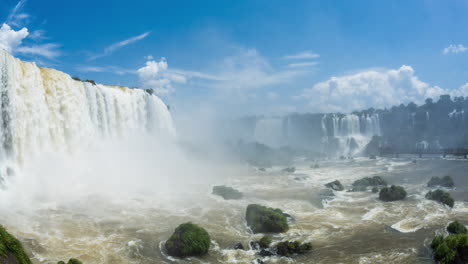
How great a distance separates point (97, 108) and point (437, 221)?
3047cm

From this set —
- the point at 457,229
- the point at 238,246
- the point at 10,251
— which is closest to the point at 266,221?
the point at 238,246

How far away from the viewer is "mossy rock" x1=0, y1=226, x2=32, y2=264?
7270mm

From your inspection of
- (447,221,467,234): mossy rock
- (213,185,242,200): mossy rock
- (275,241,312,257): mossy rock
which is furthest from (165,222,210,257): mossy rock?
(447,221,467,234): mossy rock

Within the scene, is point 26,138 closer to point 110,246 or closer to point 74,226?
point 74,226

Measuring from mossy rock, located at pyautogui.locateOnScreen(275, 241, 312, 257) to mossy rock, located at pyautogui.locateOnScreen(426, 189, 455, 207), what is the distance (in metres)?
11.8

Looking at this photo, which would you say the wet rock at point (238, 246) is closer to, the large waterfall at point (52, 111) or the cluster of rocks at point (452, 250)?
the cluster of rocks at point (452, 250)

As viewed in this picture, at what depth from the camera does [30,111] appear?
878 inches

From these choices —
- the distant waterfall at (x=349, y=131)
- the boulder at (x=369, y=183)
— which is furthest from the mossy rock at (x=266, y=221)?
the distant waterfall at (x=349, y=131)

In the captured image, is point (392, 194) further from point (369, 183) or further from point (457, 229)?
point (457, 229)

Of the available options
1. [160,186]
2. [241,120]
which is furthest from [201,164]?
[241,120]

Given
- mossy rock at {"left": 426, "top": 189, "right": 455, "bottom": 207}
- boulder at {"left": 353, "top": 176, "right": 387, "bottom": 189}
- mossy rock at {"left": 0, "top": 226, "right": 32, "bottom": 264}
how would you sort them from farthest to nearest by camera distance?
boulder at {"left": 353, "top": 176, "right": 387, "bottom": 189} → mossy rock at {"left": 426, "top": 189, "right": 455, "bottom": 207} → mossy rock at {"left": 0, "top": 226, "right": 32, "bottom": 264}

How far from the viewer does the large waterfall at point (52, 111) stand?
20.6 metres

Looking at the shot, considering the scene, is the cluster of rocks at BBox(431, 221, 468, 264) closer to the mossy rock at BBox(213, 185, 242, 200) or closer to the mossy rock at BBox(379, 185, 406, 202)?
the mossy rock at BBox(379, 185, 406, 202)

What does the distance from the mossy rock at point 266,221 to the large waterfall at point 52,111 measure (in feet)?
57.9
